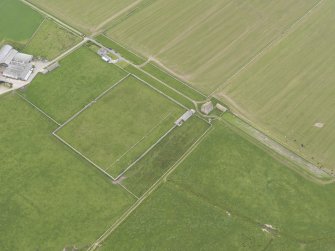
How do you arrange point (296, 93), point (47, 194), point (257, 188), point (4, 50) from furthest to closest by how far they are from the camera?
point (4, 50), point (296, 93), point (257, 188), point (47, 194)

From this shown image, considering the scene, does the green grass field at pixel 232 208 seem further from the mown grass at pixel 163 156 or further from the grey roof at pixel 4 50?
the grey roof at pixel 4 50

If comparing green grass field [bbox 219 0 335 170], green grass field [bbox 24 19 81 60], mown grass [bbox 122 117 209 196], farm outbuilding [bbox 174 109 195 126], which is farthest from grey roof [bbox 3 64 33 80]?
green grass field [bbox 219 0 335 170]

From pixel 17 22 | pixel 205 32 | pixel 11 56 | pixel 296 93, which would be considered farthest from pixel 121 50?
pixel 296 93

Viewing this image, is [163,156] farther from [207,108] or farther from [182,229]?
[182,229]

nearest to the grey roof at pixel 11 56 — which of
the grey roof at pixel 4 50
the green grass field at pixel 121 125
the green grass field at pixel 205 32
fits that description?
the grey roof at pixel 4 50

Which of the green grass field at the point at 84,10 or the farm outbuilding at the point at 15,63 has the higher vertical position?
the green grass field at the point at 84,10
